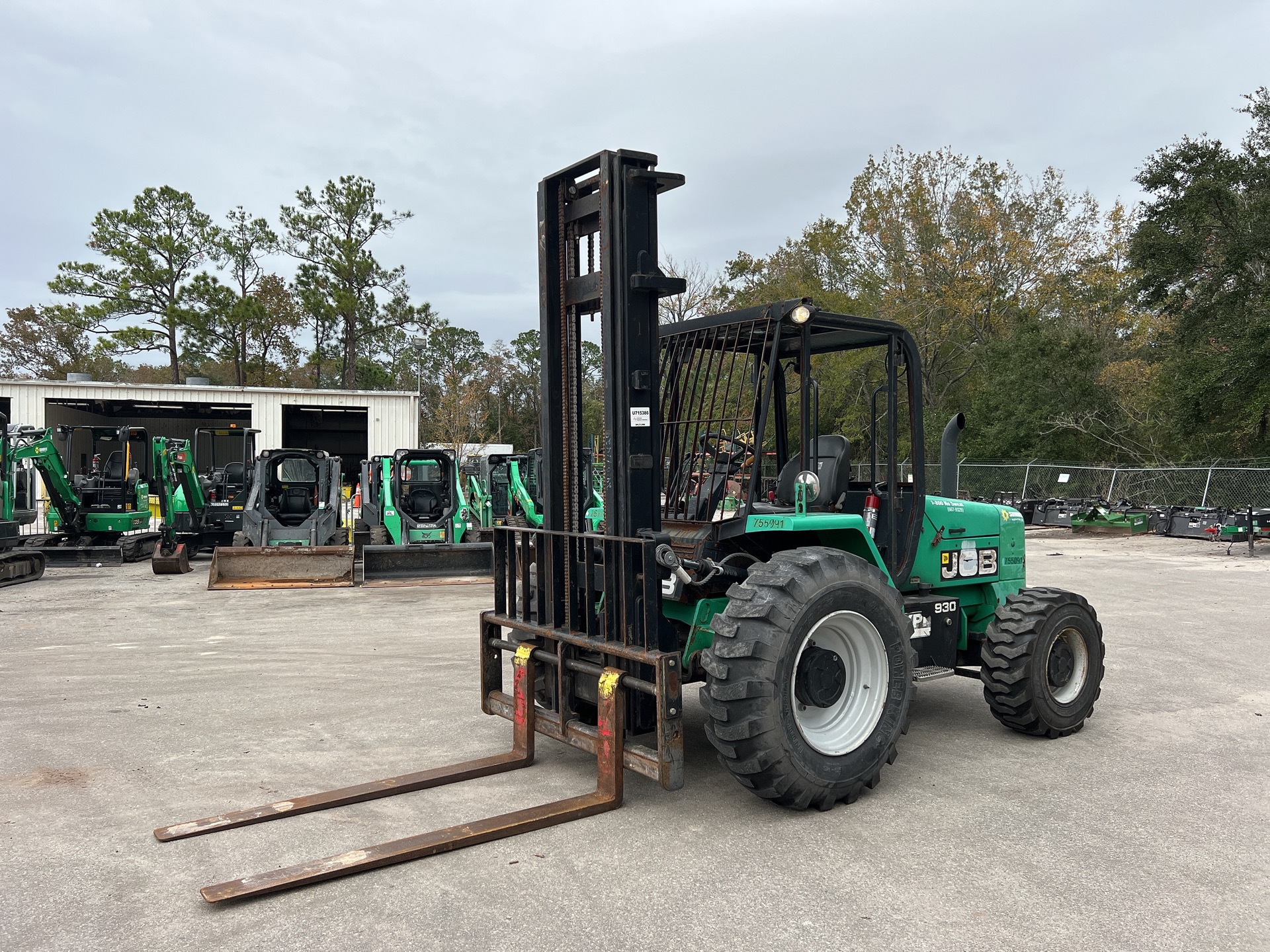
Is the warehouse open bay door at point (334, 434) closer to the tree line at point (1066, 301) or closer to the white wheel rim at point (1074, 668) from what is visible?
the tree line at point (1066, 301)

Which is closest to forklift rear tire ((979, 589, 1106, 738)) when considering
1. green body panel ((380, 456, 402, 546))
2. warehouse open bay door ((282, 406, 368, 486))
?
green body panel ((380, 456, 402, 546))

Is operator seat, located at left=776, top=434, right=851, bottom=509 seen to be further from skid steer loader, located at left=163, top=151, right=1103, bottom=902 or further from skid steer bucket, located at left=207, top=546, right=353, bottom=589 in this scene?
skid steer bucket, located at left=207, top=546, right=353, bottom=589

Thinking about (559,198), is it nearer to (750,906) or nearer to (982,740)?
(750,906)

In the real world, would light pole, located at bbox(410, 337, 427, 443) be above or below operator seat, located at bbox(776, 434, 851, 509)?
above

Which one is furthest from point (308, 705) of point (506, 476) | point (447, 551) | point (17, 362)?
point (17, 362)

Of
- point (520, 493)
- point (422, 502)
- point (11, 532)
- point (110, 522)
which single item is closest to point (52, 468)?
point (110, 522)

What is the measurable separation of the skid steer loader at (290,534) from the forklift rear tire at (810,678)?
11077 mm

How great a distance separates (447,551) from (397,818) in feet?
35.5

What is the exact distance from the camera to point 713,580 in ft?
17.5

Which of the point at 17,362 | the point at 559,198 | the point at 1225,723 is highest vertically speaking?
the point at 17,362

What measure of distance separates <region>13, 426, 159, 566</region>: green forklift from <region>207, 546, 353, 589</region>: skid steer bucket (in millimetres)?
5030

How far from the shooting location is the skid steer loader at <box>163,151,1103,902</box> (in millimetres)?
4512

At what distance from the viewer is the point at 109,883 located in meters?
3.95

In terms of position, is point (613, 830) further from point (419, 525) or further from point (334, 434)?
point (334, 434)
